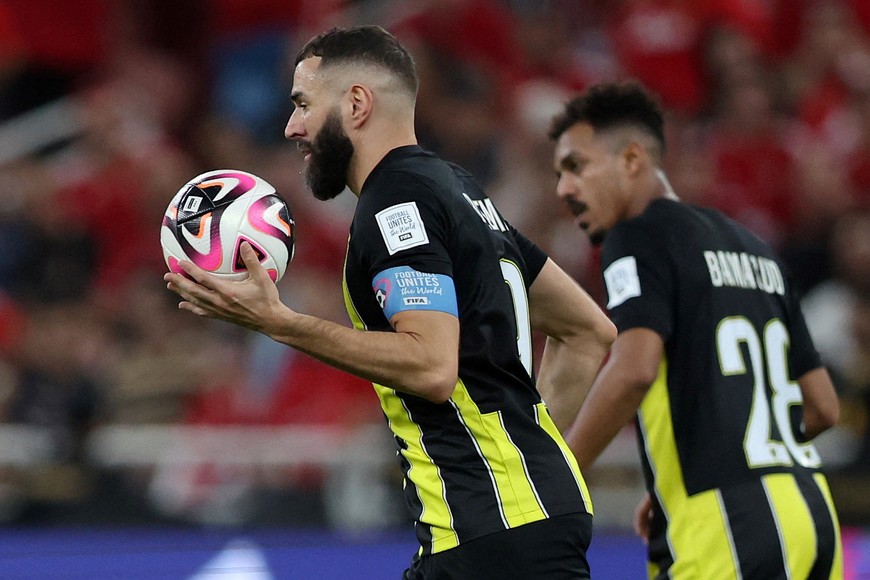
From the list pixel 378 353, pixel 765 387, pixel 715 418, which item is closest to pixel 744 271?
pixel 765 387

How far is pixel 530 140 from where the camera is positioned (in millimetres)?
8828

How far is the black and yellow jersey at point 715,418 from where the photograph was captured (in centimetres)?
427

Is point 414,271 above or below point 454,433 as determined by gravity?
above

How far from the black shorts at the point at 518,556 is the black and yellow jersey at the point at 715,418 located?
98 cm

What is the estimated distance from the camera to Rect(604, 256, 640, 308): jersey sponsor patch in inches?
171

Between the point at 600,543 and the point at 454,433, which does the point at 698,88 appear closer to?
the point at 600,543

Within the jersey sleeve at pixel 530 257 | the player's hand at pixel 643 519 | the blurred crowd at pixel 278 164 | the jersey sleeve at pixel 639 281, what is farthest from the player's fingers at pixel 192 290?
the blurred crowd at pixel 278 164

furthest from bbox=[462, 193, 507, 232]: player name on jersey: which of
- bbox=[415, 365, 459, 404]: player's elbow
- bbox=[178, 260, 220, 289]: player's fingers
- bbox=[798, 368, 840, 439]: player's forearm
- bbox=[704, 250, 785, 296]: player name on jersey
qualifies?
bbox=[798, 368, 840, 439]: player's forearm

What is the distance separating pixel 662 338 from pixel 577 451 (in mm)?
440

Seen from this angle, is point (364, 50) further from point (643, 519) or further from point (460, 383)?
point (643, 519)

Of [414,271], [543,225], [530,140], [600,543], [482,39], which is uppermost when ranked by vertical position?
[482,39]

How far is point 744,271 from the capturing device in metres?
4.50

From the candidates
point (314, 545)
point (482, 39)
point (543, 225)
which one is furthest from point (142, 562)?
point (482, 39)

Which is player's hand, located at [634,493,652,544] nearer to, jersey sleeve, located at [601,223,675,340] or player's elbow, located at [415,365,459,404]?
jersey sleeve, located at [601,223,675,340]
